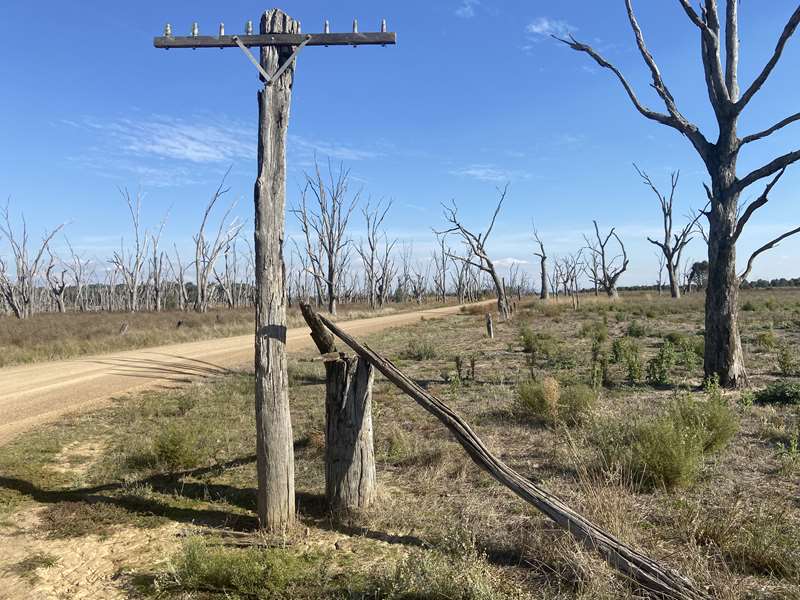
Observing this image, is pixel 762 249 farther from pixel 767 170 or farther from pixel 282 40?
pixel 282 40

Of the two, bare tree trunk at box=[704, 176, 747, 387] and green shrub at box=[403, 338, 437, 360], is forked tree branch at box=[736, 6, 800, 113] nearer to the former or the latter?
bare tree trunk at box=[704, 176, 747, 387]

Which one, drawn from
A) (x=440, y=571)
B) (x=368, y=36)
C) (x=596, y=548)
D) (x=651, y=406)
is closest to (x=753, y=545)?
(x=596, y=548)

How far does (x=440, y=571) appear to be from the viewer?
10.6ft

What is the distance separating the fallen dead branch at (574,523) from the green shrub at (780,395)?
5.99 meters

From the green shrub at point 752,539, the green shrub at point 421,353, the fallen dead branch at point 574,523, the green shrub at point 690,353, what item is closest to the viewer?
the fallen dead branch at point 574,523

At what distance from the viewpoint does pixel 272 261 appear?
4.32 meters

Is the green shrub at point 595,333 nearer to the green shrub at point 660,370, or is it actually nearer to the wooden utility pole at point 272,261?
the green shrub at point 660,370

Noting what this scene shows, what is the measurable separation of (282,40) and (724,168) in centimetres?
802

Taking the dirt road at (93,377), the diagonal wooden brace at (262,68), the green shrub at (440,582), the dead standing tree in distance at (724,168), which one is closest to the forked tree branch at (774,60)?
the dead standing tree in distance at (724,168)

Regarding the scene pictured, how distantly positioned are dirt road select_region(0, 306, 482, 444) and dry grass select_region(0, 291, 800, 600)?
30.5 inches

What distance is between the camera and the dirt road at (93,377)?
846 centimetres

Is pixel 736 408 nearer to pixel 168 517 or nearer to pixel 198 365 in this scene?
pixel 168 517

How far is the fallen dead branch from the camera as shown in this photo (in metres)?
2.93

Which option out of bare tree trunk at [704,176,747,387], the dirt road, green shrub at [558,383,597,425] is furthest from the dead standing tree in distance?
the dirt road
